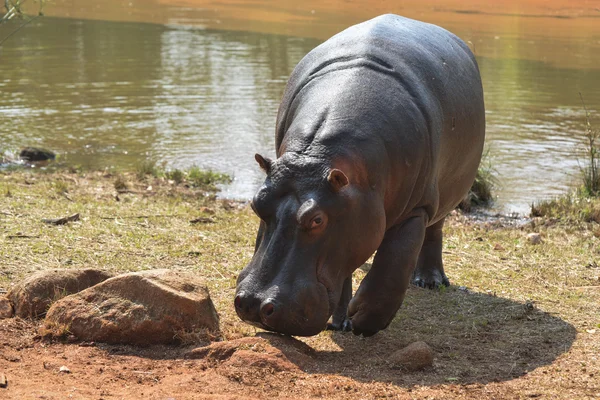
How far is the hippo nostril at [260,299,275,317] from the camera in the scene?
147 inches

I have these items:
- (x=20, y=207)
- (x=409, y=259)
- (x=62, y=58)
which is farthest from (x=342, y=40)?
(x=62, y=58)

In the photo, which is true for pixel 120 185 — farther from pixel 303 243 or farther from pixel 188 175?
pixel 303 243

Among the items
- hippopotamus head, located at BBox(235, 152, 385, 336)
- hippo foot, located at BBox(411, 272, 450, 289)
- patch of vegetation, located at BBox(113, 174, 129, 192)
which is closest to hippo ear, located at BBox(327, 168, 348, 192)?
hippopotamus head, located at BBox(235, 152, 385, 336)

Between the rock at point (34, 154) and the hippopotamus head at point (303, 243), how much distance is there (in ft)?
22.9

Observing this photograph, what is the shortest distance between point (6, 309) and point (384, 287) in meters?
1.90

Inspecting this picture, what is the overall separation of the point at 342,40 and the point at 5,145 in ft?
23.5

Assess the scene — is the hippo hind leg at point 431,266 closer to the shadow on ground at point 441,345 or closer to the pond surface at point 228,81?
the shadow on ground at point 441,345

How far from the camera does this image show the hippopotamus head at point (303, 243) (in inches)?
149

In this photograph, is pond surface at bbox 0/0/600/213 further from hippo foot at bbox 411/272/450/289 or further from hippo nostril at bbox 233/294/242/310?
hippo nostril at bbox 233/294/242/310

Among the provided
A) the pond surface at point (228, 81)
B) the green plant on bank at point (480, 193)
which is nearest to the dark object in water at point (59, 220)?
the pond surface at point (228, 81)

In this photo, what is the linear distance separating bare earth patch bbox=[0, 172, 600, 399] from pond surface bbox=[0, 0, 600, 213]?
2298mm

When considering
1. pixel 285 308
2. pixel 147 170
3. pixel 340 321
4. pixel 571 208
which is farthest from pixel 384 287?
pixel 147 170

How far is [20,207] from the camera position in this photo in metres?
6.99

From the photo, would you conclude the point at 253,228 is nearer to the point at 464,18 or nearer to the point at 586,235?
the point at 586,235
